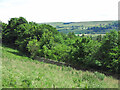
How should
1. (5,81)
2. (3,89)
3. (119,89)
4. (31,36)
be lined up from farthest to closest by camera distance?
1. (31,36)
2. (119,89)
3. (5,81)
4. (3,89)

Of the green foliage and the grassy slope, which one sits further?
the green foliage

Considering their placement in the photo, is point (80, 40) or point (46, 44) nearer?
point (80, 40)

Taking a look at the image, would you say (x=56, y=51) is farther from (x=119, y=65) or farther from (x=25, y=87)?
(x=25, y=87)

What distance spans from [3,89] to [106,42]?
19.0 metres

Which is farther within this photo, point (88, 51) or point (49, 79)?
point (88, 51)

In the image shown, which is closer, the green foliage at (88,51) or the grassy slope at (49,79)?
Answer: the grassy slope at (49,79)

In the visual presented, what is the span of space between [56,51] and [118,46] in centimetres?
1949

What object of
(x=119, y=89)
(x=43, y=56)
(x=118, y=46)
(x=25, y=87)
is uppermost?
(x=118, y=46)

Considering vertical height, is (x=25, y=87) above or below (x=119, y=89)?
above

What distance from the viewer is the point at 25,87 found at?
27.6 ft

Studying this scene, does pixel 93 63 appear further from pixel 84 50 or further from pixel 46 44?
pixel 46 44

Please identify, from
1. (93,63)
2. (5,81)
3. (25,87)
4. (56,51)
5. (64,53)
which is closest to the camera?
(25,87)

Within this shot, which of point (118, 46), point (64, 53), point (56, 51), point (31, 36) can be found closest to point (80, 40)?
point (64, 53)

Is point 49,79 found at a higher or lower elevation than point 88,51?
lower
